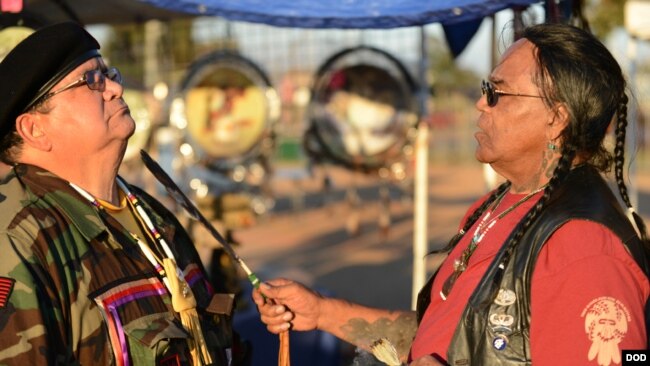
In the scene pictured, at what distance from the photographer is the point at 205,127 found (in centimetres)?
684

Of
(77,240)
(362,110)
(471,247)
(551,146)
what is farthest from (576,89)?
(362,110)

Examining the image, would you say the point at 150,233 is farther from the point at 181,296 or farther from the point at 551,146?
the point at 551,146

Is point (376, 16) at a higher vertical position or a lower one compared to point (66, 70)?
higher

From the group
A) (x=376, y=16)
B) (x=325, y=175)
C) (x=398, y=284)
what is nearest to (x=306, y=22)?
(x=376, y=16)

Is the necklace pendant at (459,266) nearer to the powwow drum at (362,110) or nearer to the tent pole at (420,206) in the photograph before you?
the tent pole at (420,206)

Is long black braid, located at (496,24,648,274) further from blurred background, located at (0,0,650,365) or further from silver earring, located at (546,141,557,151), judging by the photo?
blurred background, located at (0,0,650,365)

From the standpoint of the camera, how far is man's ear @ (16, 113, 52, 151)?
190 centimetres

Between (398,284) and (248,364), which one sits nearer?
(248,364)

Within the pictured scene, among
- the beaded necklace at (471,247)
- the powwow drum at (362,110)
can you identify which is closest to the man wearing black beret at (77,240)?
the beaded necklace at (471,247)

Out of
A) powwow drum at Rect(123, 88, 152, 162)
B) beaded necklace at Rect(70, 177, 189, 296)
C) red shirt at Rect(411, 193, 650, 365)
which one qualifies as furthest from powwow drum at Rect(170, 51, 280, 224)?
red shirt at Rect(411, 193, 650, 365)

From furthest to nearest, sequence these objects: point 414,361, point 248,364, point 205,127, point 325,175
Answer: point 325,175 < point 205,127 < point 248,364 < point 414,361

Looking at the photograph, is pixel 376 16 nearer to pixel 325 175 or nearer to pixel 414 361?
pixel 414 361

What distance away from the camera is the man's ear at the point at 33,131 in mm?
1897

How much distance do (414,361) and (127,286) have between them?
66cm
